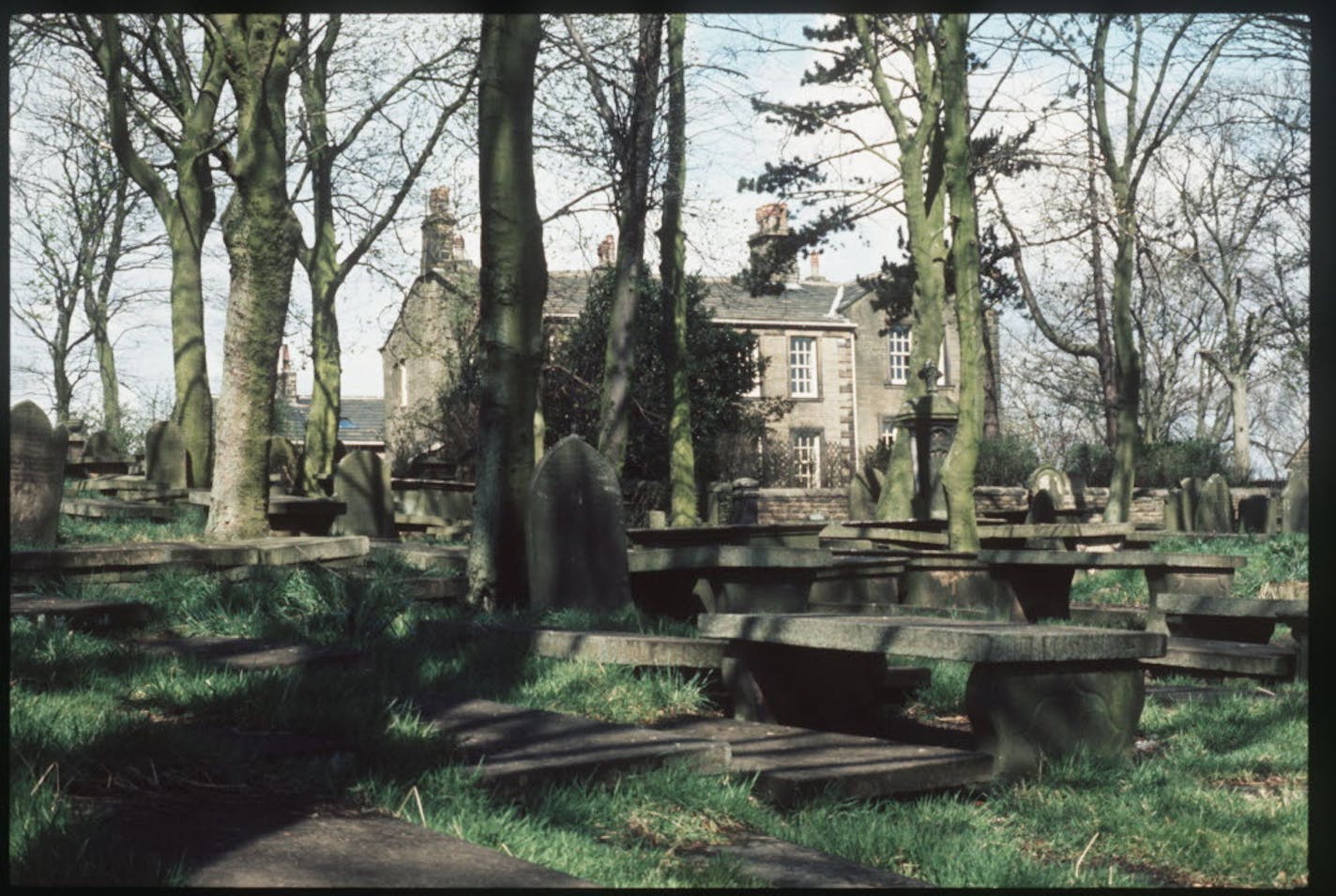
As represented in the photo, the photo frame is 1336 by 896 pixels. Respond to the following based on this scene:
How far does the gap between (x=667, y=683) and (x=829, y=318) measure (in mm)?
45926

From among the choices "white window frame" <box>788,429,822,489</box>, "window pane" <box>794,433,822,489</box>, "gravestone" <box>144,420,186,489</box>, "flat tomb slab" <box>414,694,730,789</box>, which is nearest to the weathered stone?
"flat tomb slab" <box>414,694,730,789</box>

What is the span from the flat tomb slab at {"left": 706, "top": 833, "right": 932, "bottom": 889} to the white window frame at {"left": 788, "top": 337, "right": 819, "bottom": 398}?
47.7 meters

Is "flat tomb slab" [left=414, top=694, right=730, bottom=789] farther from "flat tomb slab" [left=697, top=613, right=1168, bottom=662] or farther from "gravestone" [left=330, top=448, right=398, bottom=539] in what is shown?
"gravestone" [left=330, top=448, right=398, bottom=539]

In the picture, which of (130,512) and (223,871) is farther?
(130,512)

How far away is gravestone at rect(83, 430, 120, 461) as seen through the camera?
2728 cm

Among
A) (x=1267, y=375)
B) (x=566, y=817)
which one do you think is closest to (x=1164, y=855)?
(x=566, y=817)

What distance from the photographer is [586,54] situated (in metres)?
8.99

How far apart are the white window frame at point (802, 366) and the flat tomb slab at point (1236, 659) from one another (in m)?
42.0

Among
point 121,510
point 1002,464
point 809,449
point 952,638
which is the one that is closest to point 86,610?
point 952,638

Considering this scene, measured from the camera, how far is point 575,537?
29.6ft

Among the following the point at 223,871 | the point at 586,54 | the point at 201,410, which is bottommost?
the point at 223,871

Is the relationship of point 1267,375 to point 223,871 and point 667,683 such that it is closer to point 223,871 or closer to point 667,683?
point 667,683

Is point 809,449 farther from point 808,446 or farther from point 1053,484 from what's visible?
point 1053,484

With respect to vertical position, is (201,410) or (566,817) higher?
(201,410)
